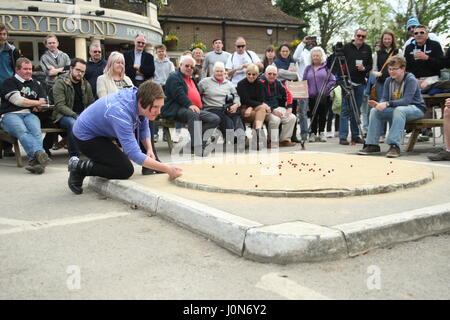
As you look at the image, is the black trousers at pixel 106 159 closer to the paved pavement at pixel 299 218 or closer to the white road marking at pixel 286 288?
the paved pavement at pixel 299 218

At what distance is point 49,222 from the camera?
14.2ft

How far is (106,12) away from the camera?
22906mm

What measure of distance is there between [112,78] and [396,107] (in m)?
4.90

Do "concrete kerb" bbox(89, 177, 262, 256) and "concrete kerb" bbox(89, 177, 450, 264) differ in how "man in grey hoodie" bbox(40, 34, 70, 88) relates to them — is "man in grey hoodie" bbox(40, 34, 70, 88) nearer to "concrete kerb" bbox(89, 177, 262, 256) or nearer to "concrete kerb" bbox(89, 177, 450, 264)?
"concrete kerb" bbox(89, 177, 262, 256)

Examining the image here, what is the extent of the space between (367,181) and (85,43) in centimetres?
2022

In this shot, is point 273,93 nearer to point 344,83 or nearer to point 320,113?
point 320,113

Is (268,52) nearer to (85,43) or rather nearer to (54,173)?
(54,173)

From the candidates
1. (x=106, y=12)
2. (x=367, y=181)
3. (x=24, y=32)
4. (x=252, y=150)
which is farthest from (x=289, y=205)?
(x=106, y=12)

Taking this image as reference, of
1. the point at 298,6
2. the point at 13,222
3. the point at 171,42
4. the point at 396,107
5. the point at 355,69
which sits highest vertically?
the point at 298,6

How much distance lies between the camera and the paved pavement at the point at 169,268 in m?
2.70

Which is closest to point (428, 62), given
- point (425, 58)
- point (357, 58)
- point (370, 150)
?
point (425, 58)

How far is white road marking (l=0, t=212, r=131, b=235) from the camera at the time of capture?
4129 millimetres

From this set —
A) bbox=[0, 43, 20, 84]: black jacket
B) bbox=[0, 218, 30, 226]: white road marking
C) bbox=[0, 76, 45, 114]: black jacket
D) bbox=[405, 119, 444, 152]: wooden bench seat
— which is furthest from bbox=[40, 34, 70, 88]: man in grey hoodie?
bbox=[405, 119, 444, 152]: wooden bench seat

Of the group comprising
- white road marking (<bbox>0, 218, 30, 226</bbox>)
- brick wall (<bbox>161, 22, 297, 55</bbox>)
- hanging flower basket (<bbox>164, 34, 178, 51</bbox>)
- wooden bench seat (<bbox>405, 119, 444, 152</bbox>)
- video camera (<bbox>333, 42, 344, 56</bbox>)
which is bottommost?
white road marking (<bbox>0, 218, 30, 226</bbox>)
